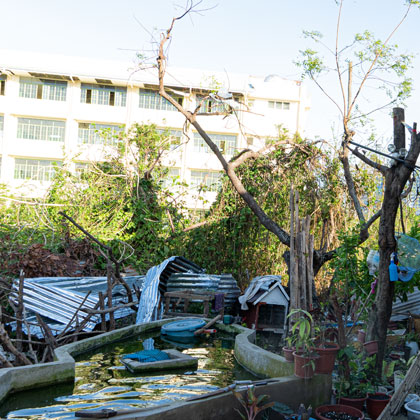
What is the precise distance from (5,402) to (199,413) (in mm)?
2363

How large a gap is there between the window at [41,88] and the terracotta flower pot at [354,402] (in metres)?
30.2

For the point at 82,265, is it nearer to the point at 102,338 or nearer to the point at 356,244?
the point at 102,338

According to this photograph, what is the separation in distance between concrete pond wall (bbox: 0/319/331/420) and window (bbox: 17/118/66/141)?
26.9 meters

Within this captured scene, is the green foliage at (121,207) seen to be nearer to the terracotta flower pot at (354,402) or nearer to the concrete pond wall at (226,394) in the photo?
the concrete pond wall at (226,394)

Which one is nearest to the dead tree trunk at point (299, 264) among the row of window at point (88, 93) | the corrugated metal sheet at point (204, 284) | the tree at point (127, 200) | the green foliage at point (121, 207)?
the corrugated metal sheet at point (204, 284)

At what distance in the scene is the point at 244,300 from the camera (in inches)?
433

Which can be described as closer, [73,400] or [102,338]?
[73,400]

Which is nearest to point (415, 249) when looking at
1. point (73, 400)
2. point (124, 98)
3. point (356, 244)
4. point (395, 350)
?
point (356, 244)

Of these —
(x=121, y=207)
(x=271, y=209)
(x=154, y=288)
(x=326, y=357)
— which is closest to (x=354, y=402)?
(x=326, y=357)

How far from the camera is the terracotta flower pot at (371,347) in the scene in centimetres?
657

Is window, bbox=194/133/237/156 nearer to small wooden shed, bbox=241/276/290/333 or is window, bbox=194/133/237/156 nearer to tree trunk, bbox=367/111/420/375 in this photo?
small wooden shed, bbox=241/276/290/333

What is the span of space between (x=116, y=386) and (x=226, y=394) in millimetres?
1864

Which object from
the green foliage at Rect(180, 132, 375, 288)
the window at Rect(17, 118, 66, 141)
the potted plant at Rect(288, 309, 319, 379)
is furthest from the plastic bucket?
the window at Rect(17, 118, 66, 141)

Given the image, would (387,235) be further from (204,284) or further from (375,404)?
(204,284)
